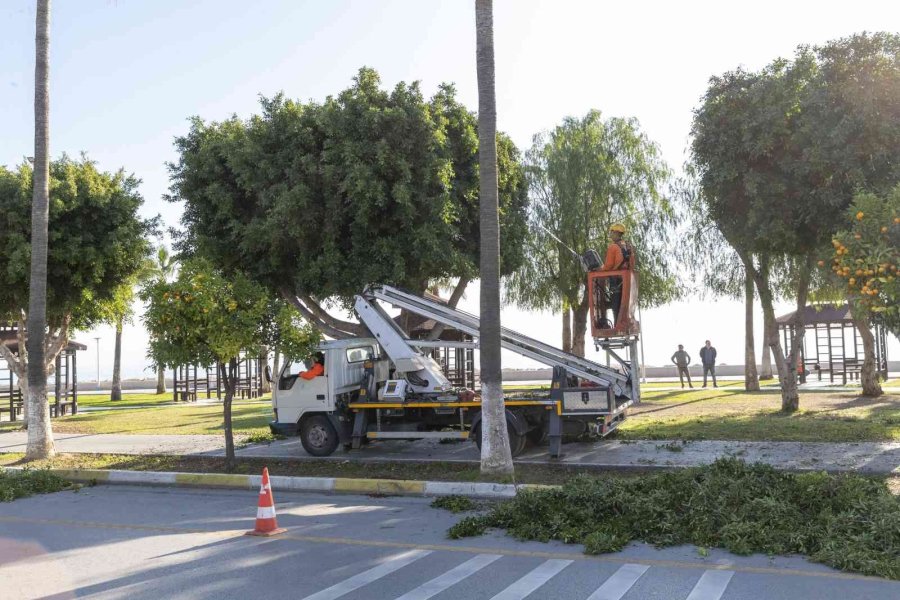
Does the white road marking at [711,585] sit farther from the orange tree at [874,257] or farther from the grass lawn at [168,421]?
the grass lawn at [168,421]

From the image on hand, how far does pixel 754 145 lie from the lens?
1549 cm

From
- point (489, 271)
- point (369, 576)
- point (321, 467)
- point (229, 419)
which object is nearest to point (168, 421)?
point (229, 419)

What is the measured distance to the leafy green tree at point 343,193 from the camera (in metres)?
17.0

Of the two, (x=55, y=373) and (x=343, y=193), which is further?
(x=55, y=373)

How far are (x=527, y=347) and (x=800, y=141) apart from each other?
6.32 meters

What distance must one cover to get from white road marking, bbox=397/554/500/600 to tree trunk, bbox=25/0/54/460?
12002 mm

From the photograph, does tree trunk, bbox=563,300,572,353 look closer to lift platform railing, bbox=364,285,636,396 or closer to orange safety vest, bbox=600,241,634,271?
lift platform railing, bbox=364,285,636,396

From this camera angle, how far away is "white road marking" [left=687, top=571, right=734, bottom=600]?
603 centimetres

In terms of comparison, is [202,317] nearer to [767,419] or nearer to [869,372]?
[767,419]

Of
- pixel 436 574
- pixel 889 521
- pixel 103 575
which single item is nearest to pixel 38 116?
pixel 103 575

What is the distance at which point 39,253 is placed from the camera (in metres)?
16.0

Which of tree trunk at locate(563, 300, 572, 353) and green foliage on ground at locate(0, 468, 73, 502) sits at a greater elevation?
tree trunk at locate(563, 300, 572, 353)

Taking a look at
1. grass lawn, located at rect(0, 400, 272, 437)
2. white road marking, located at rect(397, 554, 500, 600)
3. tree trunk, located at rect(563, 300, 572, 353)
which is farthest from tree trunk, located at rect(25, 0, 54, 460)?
tree trunk, located at rect(563, 300, 572, 353)

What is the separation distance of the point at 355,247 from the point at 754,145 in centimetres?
835
